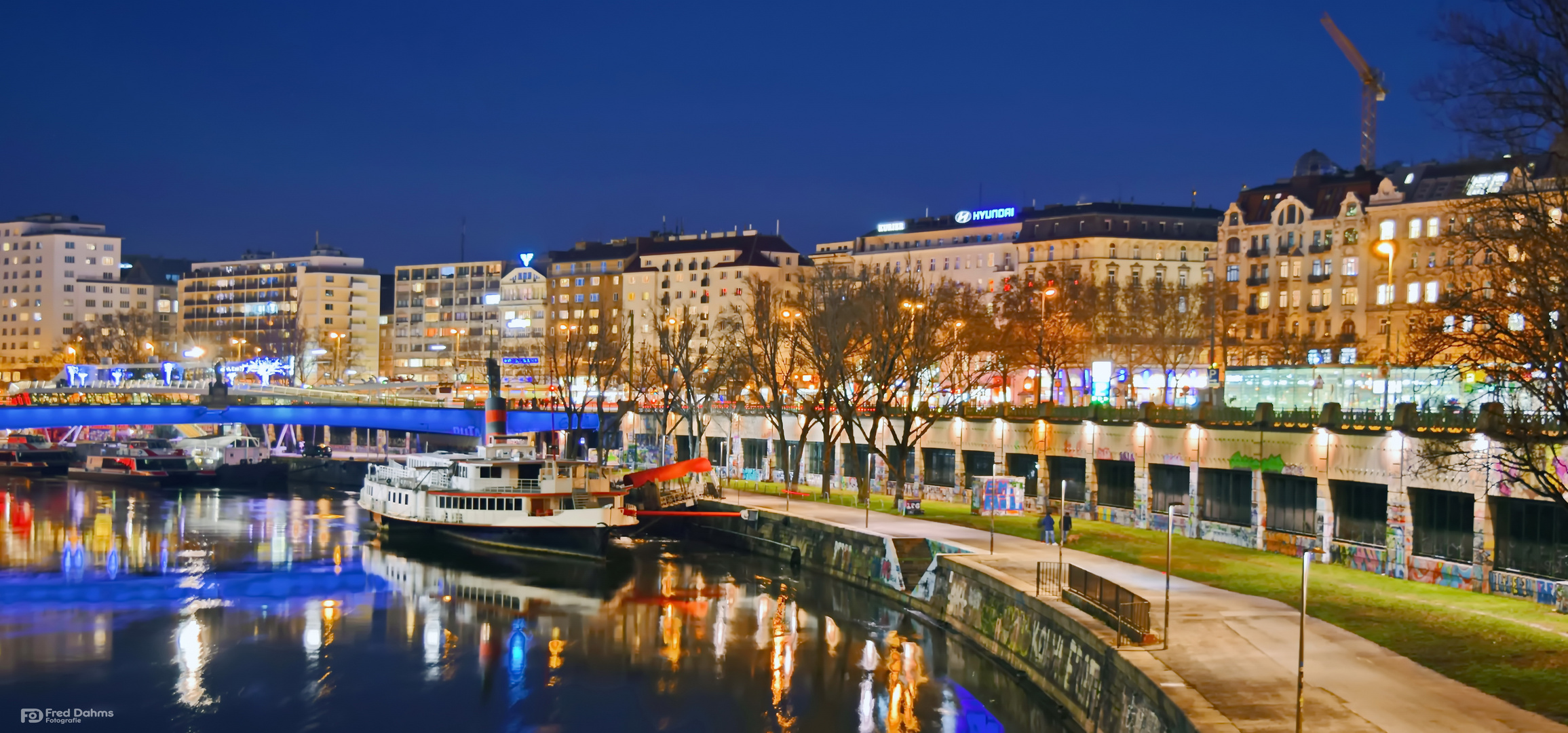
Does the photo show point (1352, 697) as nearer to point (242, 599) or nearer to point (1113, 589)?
point (1113, 589)

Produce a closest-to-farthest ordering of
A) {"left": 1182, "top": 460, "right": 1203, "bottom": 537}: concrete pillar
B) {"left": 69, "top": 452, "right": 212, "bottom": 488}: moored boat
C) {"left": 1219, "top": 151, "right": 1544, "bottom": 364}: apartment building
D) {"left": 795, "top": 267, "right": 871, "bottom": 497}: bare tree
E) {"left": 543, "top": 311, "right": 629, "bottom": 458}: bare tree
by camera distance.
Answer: {"left": 1182, "top": 460, "right": 1203, "bottom": 537}: concrete pillar
{"left": 795, "top": 267, "right": 871, "bottom": 497}: bare tree
{"left": 543, "top": 311, "right": 629, "bottom": 458}: bare tree
{"left": 1219, "top": 151, "right": 1544, "bottom": 364}: apartment building
{"left": 69, "top": 452, "right": 212, "bottom": 488}: moored boat

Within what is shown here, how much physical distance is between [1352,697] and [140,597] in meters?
45.3

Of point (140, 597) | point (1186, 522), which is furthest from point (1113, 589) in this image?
point (140, 597)

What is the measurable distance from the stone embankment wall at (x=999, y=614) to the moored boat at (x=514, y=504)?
7529mm

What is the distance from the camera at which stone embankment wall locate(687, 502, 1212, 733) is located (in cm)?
2950

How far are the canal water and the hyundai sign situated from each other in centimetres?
10037

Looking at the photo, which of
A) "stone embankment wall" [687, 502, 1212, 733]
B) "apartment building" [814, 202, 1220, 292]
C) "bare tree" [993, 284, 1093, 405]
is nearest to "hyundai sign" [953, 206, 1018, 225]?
"apartment building" [814, 202, 1220, 292]

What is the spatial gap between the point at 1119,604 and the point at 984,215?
13476 cm

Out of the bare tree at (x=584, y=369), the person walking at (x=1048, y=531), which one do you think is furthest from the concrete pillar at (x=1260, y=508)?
the bare tree at (x=584, y=369)

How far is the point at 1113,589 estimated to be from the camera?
1325 inches

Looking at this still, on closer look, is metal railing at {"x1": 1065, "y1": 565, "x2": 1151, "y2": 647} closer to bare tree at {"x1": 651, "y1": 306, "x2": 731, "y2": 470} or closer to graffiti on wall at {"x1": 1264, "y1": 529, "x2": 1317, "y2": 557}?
graffiti on wall at {"x1": 1264, "y1": 529, "x2": 1317, "y2": 557}

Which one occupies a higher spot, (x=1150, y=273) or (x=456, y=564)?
(x=1150, y=273)

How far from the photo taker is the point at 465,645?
148ft

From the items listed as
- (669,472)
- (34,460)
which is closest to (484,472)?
(669,472)
